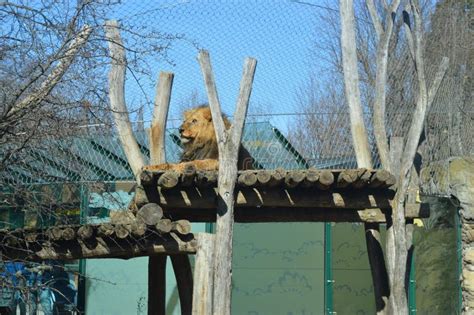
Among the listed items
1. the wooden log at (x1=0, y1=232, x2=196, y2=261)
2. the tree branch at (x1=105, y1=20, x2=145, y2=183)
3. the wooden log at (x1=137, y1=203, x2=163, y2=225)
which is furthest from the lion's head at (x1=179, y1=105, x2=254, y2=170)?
the wooden log at (x1=137, y1=203, x2=163, y2=225)

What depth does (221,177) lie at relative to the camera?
6.45 m

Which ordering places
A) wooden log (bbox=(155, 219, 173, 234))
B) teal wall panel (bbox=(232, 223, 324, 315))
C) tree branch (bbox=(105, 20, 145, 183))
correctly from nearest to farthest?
wooden log (bbox=(155, 219, 173, 234))
tree branch (bbox=(105, 20, 145, 183))
teal wall panel (bbox=(232, 223, 324, 315))

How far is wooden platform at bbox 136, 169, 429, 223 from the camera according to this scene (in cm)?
644

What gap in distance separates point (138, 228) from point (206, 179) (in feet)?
2.21

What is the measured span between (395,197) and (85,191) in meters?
4.73

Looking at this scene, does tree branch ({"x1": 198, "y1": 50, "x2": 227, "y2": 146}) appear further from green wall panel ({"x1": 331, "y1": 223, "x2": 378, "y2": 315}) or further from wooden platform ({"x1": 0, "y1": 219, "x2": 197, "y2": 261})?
green wall panel ({"x1": 331, "y1": 223, "x2": 378, "y2": 315})

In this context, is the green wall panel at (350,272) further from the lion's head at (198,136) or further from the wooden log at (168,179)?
the wooden log at (168,179)

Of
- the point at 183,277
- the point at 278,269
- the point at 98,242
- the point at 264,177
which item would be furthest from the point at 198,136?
the point at 278,269

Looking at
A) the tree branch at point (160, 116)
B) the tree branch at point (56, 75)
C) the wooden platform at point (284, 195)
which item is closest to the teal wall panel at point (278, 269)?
the wooden platform at point (284, 195)

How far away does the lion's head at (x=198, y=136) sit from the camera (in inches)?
323

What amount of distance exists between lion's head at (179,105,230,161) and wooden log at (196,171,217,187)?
160 centimetres

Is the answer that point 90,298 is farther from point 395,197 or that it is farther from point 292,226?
point 395,197

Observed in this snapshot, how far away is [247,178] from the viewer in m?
6.51

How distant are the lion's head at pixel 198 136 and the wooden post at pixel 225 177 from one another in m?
1.40
